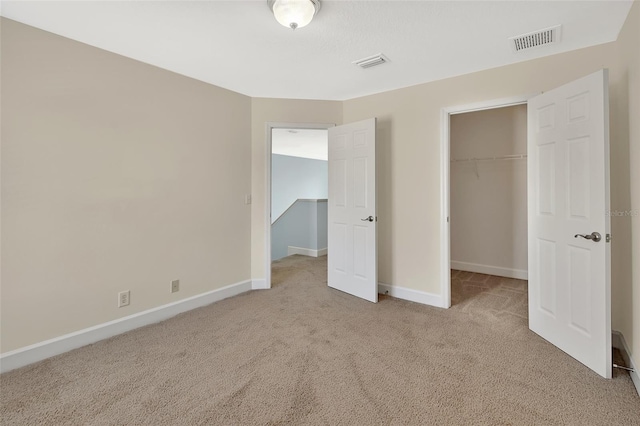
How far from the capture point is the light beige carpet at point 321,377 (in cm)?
158

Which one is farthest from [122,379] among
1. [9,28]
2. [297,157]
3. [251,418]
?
[297,157]

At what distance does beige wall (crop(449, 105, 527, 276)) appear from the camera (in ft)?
13.4

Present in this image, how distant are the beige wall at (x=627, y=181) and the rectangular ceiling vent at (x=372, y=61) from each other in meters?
1.59

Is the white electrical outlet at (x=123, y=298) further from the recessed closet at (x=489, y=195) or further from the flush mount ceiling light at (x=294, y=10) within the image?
the recessed closet at (x=489, y=195)

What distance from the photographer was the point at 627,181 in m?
2.02

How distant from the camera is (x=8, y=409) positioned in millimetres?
1641

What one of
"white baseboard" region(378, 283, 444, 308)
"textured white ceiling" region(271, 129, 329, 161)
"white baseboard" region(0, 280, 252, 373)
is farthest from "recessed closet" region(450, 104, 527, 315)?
"white baseboard" region(0, 280, 252, 373)

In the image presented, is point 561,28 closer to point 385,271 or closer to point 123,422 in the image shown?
point 385,271

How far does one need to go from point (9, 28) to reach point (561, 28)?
12.7 feet

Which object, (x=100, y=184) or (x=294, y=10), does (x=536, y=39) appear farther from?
(x=100, y=184)

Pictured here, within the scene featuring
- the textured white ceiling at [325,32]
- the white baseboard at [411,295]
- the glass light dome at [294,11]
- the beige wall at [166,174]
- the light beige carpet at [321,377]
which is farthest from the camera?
the white baseboard at [411,295]

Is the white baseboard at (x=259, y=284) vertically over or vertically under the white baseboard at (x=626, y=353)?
over

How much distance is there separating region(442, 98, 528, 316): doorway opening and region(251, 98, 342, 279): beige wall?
183 cm

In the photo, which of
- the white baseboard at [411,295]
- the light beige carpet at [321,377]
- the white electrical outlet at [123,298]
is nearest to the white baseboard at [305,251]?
the white baseboard at [411,295]
